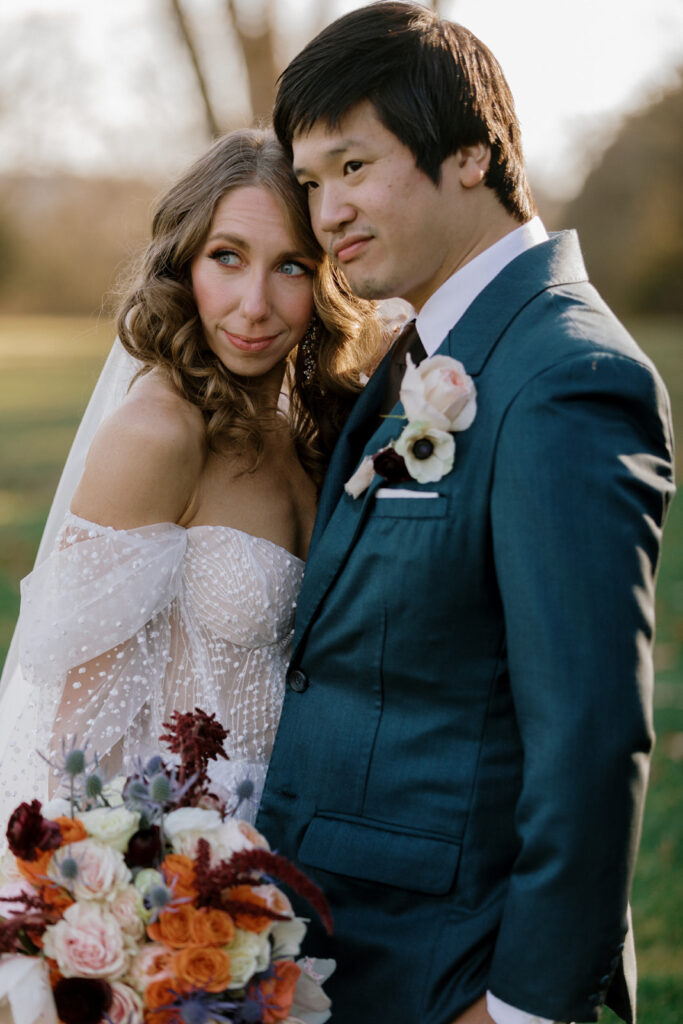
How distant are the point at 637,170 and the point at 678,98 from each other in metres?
1.52

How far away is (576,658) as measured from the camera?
6.14ft

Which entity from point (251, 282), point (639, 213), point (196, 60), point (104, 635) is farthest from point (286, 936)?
point (639, 213)

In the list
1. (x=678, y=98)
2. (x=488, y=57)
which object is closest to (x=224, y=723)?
(x=488, y=57)

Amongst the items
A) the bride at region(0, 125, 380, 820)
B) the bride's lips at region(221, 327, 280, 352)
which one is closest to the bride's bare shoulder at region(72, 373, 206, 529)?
the bride at region(0, 125, 380, 820)

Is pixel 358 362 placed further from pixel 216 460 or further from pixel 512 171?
pixel 512 171

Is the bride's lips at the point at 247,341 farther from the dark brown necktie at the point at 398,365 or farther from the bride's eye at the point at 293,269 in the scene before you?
the dark brown necktie at the point at 398,365

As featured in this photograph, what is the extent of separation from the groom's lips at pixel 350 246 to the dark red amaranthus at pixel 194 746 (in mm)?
1111

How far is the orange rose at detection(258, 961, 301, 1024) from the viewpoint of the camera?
6.00ft

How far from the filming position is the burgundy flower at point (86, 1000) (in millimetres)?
1764

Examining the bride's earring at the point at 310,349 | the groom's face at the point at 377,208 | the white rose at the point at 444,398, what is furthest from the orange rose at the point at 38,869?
the bride's earring at the point at 310,349

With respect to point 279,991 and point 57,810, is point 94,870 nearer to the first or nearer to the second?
point 57,810

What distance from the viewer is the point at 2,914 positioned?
75.7 inches

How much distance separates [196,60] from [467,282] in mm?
8764

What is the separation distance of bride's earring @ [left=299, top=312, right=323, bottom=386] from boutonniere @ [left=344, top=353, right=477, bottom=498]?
1110 millimetres
